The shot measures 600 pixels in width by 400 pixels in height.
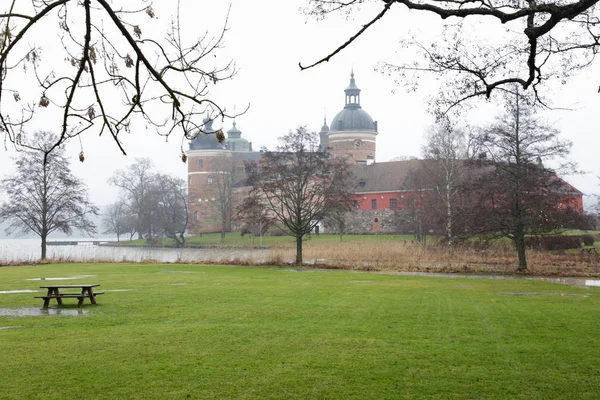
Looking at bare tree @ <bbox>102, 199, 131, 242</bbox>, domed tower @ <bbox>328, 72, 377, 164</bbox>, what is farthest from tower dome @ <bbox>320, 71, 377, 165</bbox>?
bare tree @ <bbox>102, 199, 131, 242</bbox>

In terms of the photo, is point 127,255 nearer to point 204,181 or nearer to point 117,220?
point 204,181

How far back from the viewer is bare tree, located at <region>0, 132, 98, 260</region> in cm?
4381

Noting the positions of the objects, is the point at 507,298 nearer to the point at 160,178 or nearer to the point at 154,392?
the point at 154,392

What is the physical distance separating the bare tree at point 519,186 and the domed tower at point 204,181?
51365 millimetres

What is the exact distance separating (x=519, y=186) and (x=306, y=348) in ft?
68.0

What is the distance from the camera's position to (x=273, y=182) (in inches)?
1384

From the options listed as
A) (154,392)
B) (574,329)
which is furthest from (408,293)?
(154,392)

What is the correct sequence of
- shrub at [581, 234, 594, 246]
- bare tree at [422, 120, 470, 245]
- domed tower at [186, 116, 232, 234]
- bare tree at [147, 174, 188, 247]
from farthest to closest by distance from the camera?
domed tower at [186, 116, 232, 234] → bare tree at [147, 174, 188, 247] → bare tree at [422, 120, 470, 245] → shrub at [581, 234, 594, 246]

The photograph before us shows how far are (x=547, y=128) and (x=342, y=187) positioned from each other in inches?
455

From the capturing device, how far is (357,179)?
7244 centimetres

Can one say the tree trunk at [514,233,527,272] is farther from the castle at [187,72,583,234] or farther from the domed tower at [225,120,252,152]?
the domed tower at [225,120,252,152]

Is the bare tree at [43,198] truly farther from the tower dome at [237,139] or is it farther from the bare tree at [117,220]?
the tower dome at [237,139]

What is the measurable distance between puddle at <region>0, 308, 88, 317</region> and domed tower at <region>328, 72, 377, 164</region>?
69612 mm

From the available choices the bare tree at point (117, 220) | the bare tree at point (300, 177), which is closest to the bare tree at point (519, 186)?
the bare tree at point (300, 177)
